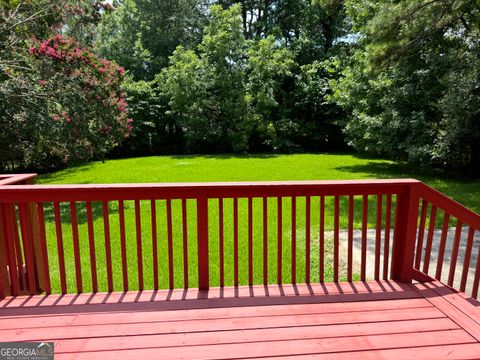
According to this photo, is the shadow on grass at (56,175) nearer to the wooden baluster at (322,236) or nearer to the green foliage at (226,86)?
the green foliage at (226,86)

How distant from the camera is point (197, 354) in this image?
2219mm

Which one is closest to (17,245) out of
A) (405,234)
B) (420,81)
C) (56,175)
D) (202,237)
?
(202,237)

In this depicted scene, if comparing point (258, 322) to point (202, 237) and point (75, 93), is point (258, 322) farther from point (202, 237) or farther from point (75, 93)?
point (75, 93)

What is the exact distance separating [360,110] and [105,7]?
9.44 meters

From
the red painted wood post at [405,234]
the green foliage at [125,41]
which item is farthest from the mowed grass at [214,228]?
the green foliage at [125,41]

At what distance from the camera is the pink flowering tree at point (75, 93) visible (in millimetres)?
7520

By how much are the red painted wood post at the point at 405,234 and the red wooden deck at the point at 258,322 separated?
0.12 m

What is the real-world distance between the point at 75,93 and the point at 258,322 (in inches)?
265

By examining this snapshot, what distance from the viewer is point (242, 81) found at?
69.8ft

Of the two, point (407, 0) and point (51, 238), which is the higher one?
point (407, 0)

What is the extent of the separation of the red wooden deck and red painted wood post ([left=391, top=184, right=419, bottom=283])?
0.12 metres

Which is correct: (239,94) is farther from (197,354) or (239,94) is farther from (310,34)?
(197,354)

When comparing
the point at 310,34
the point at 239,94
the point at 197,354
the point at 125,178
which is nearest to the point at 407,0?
the point at 197,354

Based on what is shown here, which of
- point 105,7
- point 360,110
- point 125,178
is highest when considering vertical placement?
point 105,7
